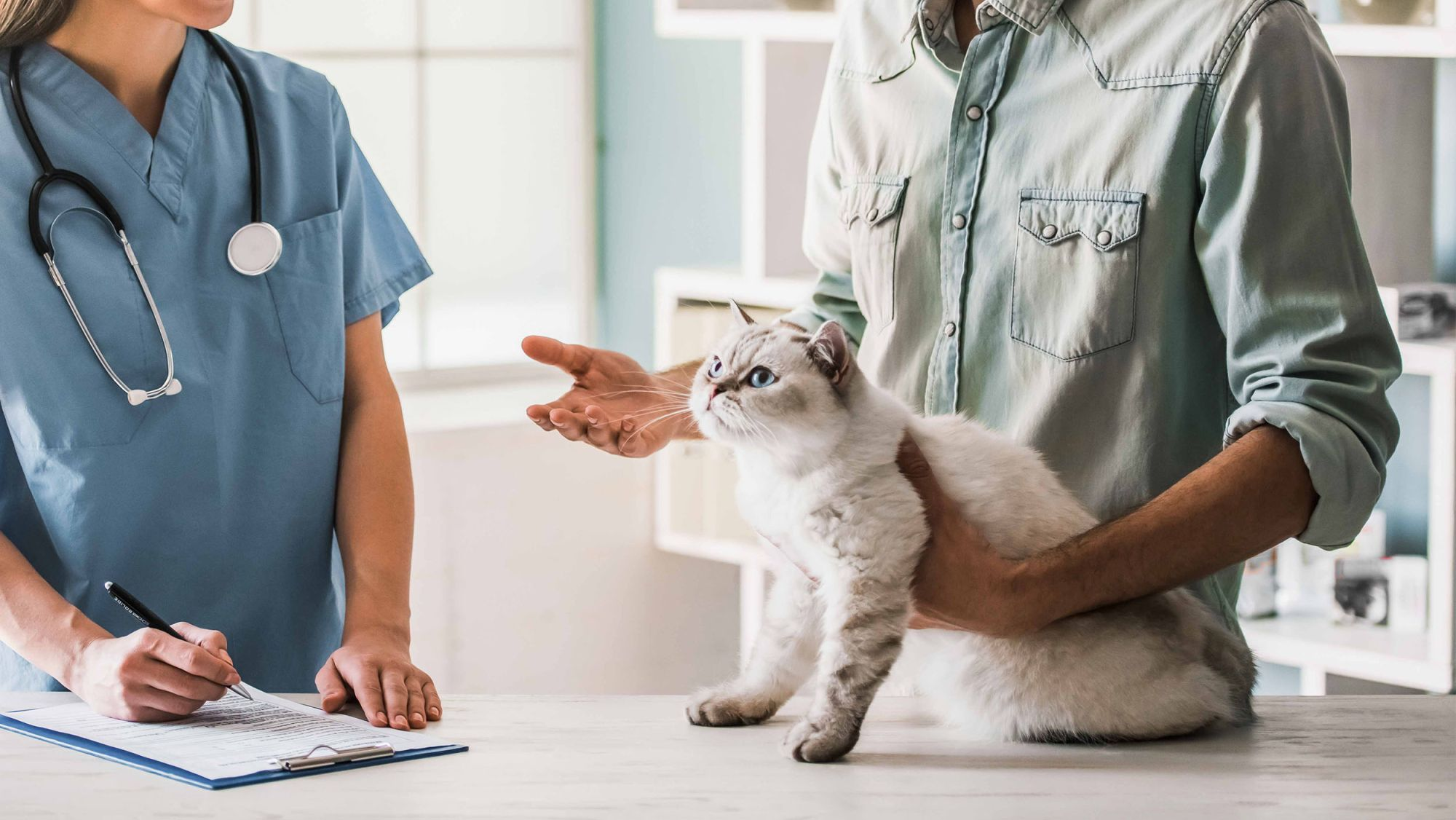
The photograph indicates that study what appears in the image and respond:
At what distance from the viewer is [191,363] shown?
4.66 ft

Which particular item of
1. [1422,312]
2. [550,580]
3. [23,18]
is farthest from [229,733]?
[550,580]

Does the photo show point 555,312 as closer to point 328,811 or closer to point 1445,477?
point 1445,477

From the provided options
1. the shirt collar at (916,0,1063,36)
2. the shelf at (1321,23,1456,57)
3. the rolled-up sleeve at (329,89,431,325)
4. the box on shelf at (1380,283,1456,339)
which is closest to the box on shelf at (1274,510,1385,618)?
the box on shelf at (1380,283,1456,339)

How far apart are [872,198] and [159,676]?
817mm

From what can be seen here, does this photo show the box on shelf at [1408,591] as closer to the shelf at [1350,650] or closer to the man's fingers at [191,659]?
the shelf at [1350,650]

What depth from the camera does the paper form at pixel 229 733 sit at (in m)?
1.07

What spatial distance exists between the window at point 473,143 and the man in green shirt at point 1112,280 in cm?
176

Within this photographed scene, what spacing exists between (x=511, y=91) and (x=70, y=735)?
7.71ft

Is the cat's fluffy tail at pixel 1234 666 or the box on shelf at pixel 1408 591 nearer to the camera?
the cat's fluffy tail at pixel 1234 666

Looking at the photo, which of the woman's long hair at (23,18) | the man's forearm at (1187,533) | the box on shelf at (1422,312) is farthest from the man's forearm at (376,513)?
the box on shelf at (1422,312)

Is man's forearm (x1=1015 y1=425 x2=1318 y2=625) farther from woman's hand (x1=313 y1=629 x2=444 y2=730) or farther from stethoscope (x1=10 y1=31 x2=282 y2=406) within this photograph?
stethoscope (x1=10 y1=31 x2=282 y2=406)

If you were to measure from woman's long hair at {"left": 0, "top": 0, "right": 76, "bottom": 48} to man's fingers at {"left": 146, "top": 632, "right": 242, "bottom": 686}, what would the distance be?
649mm

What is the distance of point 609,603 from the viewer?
3.31 meters

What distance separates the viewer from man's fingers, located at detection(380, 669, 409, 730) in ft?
3.97
